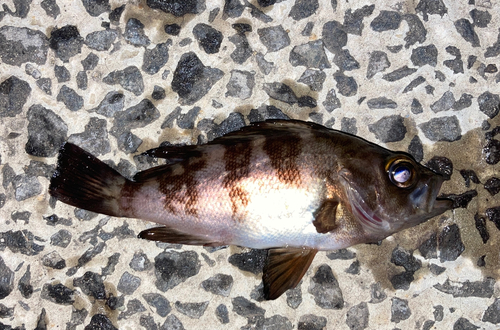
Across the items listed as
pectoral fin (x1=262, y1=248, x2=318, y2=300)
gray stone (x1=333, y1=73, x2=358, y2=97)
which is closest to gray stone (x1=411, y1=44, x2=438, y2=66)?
gray stone (x1=333, y1=73, x2=358, y2=97)

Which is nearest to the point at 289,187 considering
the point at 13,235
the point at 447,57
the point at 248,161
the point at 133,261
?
the point at 248,161

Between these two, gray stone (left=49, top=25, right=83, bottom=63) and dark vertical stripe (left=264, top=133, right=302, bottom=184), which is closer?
dark vertical stripe (left=264, top=133, right=302, bottom=184)

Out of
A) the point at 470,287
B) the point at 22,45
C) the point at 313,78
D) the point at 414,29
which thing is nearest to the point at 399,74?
the point at 414,29

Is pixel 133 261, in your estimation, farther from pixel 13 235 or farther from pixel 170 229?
pixel 13 235

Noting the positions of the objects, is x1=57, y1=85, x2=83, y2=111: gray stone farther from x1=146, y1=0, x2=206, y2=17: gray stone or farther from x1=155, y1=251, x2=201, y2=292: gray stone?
x1=155, y1=251, x2=201, y2=292: gray stone

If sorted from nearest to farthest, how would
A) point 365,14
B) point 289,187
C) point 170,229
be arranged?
1. point 289,187
2. point 170,229
3. point 365,14

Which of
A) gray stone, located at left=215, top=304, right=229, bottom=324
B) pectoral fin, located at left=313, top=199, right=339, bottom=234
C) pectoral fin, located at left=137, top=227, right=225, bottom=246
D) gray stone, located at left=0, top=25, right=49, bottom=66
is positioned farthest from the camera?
gray stone, located at left=215, top=304, right=229, bottom=324
